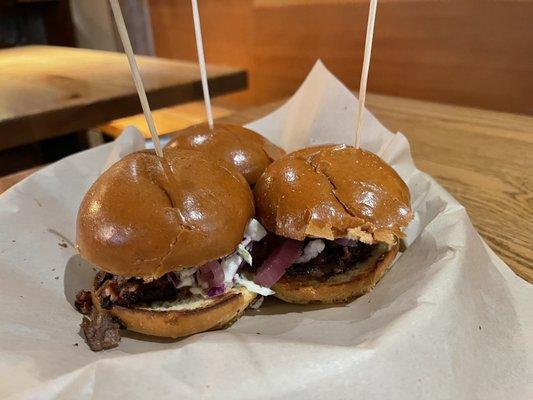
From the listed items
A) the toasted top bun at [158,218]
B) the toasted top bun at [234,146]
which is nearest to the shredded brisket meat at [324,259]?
the toasted top bun at [158,218]

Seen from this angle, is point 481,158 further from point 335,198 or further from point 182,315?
point 182,315

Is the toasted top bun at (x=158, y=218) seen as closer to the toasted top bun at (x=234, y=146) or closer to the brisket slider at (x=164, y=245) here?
the brisket slider at (x=164, y=245)

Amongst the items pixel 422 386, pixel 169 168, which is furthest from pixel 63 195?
pixel 422 386

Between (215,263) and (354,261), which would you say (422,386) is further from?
(215,263)

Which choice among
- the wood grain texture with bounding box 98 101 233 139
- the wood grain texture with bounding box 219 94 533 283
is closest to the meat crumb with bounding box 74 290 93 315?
the wood grain texture with bounding box 219 94 533 283

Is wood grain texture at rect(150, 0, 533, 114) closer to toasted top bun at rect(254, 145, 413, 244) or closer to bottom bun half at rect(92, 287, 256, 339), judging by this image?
toasted top bun at rect(254, 145, 413, 244)
